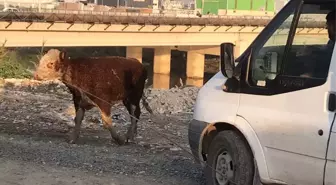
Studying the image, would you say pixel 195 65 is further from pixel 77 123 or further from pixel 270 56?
pixel 270 56

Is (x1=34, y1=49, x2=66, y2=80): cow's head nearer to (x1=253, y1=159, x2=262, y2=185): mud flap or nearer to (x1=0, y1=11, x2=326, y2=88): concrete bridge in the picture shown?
(x1=253, y1=159, x2=262, y2=185): mud flap

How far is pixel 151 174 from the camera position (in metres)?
7.98

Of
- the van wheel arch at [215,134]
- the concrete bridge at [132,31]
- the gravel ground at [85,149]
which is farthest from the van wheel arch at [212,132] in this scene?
the concrete bridge at [132,31]

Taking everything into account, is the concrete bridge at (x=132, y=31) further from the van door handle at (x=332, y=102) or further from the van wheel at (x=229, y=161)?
the van door handle at (x=332, y=102)

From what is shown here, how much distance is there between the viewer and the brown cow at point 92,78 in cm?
1024

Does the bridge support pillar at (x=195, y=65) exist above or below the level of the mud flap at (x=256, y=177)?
below

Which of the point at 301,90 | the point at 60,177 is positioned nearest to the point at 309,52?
the point at 301,90

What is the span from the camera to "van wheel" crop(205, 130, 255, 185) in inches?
240

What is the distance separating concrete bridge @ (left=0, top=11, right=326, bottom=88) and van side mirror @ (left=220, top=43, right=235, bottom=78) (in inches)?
890

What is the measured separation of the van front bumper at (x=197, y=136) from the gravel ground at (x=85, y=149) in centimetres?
78

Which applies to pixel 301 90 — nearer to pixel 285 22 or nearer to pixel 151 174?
pixel 285 22

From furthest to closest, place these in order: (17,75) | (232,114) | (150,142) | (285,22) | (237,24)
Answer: (237,24)
(17,75)
(150,142)
(232,114)
(285,22)

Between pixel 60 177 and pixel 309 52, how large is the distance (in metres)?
3.77

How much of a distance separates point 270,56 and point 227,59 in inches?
17.8
